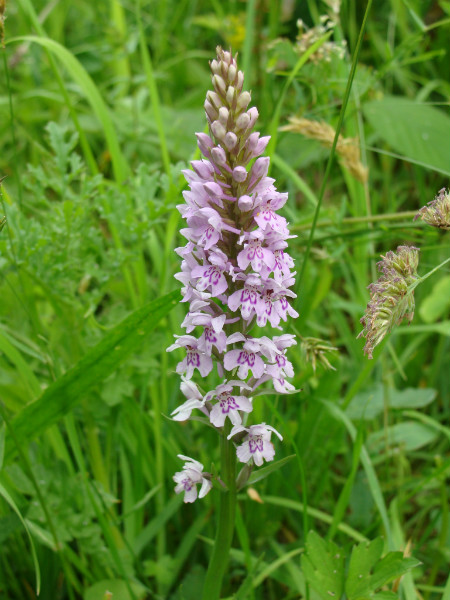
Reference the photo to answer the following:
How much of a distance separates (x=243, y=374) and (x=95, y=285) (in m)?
2.13

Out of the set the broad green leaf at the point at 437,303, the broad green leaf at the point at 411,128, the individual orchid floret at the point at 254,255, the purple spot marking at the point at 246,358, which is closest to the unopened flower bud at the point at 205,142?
the individual orchid floret at the point at 254,255

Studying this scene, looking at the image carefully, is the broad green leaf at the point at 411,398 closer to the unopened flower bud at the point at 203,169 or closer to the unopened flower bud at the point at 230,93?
the unopened flower bud at the point at 203,169

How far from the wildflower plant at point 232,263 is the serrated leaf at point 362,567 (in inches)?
20.4

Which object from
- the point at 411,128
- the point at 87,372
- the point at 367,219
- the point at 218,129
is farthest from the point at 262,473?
the point at 411,128

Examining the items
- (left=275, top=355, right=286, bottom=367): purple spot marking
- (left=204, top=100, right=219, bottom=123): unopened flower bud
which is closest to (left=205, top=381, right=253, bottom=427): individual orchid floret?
(left=275, top=355, right=286, bottom=367): purple spot marking

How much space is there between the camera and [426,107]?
367cm

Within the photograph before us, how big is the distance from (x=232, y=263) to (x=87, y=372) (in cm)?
75

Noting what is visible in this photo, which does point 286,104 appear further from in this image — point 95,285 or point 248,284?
point 248,284

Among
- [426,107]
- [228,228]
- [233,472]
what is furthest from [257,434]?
[426,107]

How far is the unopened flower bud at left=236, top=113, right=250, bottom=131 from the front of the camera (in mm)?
1421

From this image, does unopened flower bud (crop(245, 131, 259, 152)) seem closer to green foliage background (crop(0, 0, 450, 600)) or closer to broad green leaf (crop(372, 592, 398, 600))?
green foliage background (crop(0, 0, 450, 600))

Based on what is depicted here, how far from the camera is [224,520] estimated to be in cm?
169

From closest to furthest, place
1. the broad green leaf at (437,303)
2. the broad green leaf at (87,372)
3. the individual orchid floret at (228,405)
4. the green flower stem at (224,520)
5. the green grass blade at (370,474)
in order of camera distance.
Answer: the individual orchid floret at (228,405)
the green flower stem at (224,520)
the broad green leaf at (87,372)
the green grass blade at (370,474)
the broad green leaf at (437,303)

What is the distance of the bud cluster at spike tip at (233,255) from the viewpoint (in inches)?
56.8
